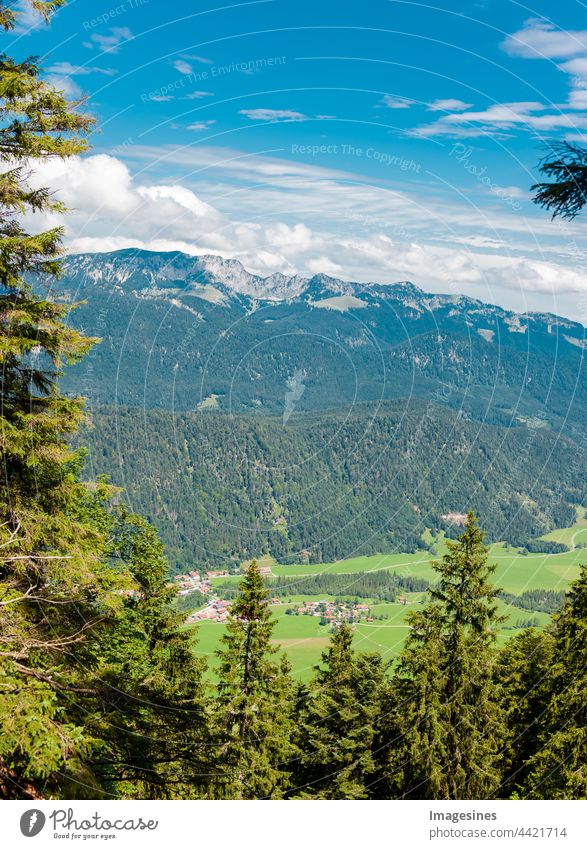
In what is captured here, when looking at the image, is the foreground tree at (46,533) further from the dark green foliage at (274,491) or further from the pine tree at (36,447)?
the dark green foliage at (274,491)

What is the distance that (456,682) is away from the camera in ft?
55.3

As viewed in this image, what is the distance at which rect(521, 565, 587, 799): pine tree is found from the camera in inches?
581

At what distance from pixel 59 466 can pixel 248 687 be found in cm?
956

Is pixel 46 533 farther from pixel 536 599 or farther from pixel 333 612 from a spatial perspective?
pixel 536 599

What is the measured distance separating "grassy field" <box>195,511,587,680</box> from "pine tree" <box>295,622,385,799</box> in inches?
1087

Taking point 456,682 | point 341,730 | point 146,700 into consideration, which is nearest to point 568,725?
point 456,682

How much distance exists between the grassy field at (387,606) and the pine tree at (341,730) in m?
27.6

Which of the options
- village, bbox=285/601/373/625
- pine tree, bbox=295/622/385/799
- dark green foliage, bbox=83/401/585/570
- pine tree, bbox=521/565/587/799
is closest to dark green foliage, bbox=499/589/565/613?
dark green foliage, bbox=83/401/585/570

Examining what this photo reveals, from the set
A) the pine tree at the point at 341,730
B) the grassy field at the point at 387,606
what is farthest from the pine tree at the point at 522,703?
the grassy field at the point at 387,606

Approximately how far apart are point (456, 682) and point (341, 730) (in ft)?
22.7

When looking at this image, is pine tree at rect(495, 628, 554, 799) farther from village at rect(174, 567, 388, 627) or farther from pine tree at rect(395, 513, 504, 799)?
village at rect(174, 567, 388, 627)

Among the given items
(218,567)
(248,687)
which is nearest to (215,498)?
(218,567)

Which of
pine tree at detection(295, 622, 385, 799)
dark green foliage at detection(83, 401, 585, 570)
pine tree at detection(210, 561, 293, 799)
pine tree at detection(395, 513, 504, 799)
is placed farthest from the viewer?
dark green foliage at detection(83, 401, 585, 570)
